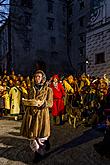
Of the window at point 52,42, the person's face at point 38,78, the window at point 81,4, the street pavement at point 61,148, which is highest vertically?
the window at point 81,4

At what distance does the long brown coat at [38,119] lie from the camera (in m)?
6.30

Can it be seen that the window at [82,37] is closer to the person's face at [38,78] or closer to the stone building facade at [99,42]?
the stone building facade at [99,42]

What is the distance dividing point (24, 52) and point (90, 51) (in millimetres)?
15013

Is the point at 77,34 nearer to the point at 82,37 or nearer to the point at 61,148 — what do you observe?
the point at 82,37

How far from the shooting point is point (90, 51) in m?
28.1

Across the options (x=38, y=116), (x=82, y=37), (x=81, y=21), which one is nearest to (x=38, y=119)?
(x=38, y=116)

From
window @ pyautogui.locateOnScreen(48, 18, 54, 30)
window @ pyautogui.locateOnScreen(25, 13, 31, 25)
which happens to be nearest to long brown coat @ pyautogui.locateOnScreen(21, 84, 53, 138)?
window @ pyautogui.locateOnScreen(25, 13, 31, 25)

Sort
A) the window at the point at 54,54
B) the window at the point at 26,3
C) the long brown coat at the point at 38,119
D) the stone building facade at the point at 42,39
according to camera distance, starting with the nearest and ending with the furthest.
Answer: the long brown coat at the point at 38,119
the window at the point at 26,3
the stone building facade at the point at 42,39
the window at the point at 54,54

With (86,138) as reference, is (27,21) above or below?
above

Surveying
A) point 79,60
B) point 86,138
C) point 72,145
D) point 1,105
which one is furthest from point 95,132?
point 79,60

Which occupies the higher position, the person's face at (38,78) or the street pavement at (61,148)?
the person's face at (38,78)

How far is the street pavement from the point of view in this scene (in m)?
6.37

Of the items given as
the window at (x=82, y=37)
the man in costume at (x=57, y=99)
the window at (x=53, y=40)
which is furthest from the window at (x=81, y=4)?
the man in costume at (x=57, y=99)

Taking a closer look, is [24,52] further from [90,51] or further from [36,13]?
[90,51]
